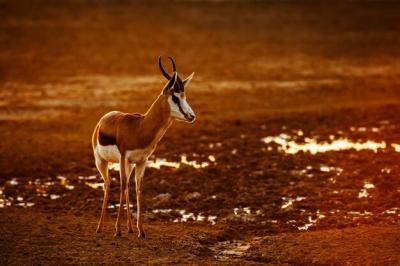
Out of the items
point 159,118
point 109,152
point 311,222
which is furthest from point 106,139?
point 311,222

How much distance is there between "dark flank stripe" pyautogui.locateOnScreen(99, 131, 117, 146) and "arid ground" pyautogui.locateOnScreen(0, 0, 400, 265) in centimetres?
125

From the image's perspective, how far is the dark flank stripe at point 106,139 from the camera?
434 inches

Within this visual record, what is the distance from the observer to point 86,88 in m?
25.7

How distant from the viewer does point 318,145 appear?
17.4 m

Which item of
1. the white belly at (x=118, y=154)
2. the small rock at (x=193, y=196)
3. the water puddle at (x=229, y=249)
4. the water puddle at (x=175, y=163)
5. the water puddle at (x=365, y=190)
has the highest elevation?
the water puddle at (x=175, y=163)

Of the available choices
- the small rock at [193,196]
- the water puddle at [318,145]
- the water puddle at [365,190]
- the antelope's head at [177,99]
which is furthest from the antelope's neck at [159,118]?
the water puddle at [318,145]

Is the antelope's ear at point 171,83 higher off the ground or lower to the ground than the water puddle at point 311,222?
higher

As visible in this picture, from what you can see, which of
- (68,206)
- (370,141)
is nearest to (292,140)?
(370,141)

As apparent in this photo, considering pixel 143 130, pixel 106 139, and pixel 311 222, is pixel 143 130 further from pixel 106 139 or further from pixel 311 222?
pixel 311 222

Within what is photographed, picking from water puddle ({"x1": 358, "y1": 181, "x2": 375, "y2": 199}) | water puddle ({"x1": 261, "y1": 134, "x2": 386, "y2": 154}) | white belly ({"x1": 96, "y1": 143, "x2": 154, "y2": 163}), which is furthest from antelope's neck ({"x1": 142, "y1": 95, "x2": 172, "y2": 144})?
water puddle ({"x1": 261, "y1": 134, "x2": 386, "y2": 154})

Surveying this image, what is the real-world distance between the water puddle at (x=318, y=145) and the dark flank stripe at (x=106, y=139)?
6.30m

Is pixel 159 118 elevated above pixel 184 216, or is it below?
above

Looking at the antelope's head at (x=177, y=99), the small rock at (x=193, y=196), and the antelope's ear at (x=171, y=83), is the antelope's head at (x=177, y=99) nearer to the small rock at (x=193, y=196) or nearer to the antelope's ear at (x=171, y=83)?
the antelope's ear at (x=171, y=83)

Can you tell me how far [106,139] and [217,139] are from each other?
7.34m
